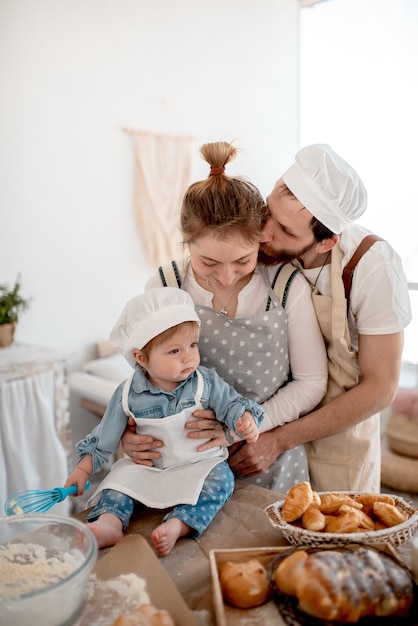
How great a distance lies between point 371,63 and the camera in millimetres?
4254

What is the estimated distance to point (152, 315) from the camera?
1355mm

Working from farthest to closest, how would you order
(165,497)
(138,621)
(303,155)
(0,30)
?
1. (0,30)
2. (303,155)
3. (165,497)
4. (138,621)

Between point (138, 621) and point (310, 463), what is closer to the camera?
point (138, 621)

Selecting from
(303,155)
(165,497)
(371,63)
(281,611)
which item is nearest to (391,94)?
(371,63)

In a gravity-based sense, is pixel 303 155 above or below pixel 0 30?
below

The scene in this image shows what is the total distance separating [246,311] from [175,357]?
11.9 inches

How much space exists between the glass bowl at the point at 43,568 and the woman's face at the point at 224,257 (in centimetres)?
70

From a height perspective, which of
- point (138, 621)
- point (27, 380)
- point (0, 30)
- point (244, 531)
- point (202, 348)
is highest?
point (0, 30)

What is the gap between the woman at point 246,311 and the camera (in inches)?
55.2

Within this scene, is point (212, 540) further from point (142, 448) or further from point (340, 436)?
point (340, 436)

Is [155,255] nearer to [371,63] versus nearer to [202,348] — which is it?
[371,63]

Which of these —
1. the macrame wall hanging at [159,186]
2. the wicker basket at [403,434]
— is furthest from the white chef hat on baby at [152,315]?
the wicker basket at [403,434]

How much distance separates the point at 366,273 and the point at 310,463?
616 millimetres

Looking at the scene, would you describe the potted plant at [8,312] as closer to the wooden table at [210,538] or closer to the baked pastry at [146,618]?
the wooden table at [210,538]
